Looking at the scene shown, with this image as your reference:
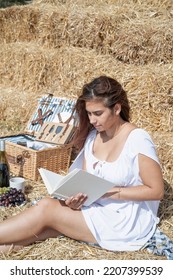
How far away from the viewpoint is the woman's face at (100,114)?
2277mm

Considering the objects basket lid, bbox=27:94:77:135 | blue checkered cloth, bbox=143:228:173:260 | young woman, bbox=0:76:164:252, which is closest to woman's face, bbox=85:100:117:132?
young woman, bbox=0:76:164:252

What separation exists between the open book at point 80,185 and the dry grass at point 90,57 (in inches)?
24.2

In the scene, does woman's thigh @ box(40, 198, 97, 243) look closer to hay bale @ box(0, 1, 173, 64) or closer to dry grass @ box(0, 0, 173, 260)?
dry grass @ box(0, 0, 173, 260)

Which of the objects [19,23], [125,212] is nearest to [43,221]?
[125,212]

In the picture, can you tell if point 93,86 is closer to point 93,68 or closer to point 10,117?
point 93,68

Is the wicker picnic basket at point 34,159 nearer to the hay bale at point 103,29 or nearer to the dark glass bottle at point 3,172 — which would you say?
the dark glass bottle at point 3,172

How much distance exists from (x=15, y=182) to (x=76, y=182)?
Result: 1046mm

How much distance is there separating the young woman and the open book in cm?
4

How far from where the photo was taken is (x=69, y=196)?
2246mm

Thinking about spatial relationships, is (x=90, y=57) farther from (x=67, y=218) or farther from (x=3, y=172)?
(x=67, y=218)

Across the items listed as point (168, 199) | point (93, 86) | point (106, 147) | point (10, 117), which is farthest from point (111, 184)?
point (10, 117)

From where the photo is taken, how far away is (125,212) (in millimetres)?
2258

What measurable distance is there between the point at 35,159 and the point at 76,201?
1172 mm
